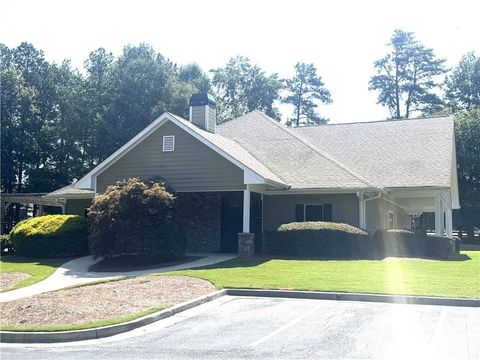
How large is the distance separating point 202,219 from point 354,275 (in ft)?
31.2

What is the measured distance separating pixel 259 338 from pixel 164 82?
Result: 39.9 m

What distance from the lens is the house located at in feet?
68.5

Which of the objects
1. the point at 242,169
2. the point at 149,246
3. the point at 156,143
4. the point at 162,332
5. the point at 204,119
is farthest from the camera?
the point at 204,119

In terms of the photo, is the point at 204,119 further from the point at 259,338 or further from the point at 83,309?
the point at 259,338

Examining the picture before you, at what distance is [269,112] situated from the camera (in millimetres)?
59344

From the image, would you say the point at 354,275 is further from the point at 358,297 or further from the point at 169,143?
the point at 169,143

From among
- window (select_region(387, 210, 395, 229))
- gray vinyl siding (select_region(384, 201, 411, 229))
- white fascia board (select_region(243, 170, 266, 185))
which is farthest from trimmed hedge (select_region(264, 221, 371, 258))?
window (select_region(387, 210, 395, 229))

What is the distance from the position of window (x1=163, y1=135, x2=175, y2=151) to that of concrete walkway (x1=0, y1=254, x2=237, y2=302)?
15.0 ft

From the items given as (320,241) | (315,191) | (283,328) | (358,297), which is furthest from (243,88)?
(283,328)

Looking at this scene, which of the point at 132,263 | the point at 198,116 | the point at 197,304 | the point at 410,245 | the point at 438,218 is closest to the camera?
the point at 197,304

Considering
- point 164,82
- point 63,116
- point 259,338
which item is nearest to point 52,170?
point 63,116

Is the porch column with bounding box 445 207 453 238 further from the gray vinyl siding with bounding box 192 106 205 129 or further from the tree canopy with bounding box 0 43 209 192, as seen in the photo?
the tree canopy with bounding box 0 43 209 192

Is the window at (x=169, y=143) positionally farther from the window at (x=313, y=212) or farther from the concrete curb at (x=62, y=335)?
the concrete curb at (x=62, y=335)

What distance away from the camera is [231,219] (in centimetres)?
2264
